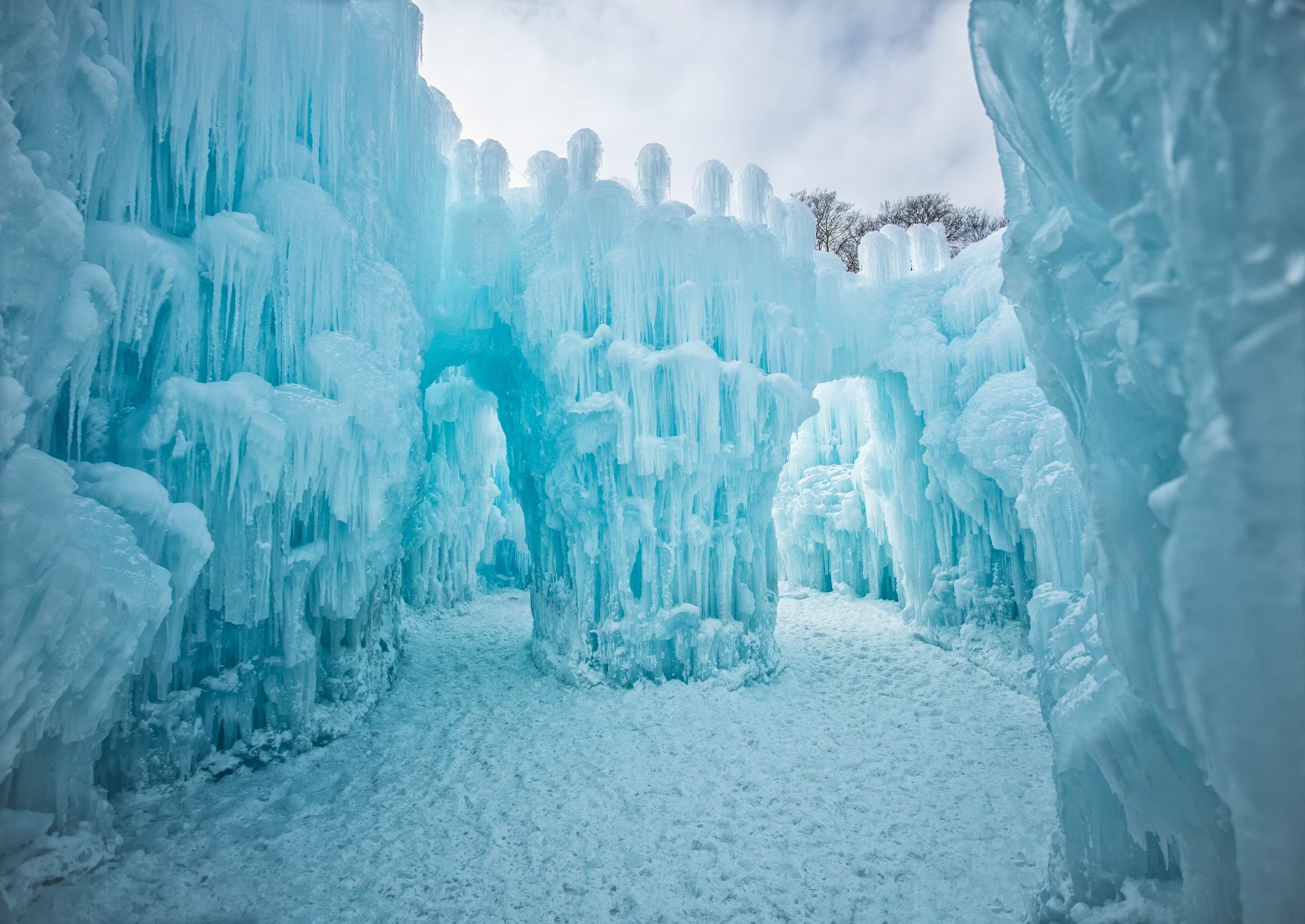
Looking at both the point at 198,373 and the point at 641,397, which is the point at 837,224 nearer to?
the point at 641,397

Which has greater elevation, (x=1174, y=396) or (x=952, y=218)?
(x=952, y=218)

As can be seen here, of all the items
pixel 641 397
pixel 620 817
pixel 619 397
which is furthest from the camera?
pixel 641 397

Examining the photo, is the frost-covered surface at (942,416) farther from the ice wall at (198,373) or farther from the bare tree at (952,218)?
the ice wall at (198,373)

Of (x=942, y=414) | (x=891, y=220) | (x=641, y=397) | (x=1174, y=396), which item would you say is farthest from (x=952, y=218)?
(x=1174, y=396)

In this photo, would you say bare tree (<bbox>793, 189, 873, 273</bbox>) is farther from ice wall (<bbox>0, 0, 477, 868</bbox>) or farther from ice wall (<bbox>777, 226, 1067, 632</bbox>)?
ice wall (<bbox>0, 0, 477, 868</bbox>)

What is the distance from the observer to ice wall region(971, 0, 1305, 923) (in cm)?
155

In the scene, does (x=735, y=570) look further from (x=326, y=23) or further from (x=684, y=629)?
(x=326, y=23)

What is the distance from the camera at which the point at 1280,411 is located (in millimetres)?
1532

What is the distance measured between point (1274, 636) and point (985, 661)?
8.25 metres

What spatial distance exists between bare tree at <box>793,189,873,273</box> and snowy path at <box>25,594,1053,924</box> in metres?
11.3

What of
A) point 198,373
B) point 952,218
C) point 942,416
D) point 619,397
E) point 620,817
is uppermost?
point 952,218

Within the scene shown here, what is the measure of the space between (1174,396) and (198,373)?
22.5 feet

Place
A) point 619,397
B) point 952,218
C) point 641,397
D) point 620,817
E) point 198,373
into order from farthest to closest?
point 952,218, point 641,397, point 619,397, point 198,373, point 620,817

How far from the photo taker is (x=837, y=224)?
15078 millimetres
